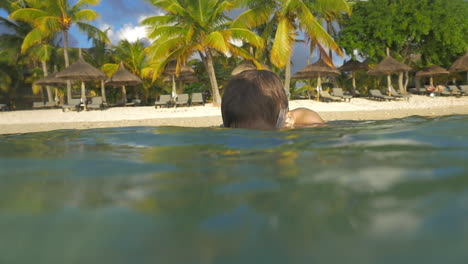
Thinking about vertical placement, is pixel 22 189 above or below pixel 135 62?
below

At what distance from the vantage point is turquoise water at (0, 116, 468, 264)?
0.68 m

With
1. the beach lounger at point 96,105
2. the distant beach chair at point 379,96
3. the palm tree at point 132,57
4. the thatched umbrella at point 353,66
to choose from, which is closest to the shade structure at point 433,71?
the thatched umbrella at point 353,66

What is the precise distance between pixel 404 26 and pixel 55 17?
20.3 meters

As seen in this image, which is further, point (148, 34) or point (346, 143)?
point (148, 34)

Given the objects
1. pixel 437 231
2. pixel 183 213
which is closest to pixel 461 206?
pixel 437 231

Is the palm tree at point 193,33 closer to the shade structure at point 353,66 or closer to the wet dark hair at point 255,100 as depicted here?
the shade structure at point 353,66

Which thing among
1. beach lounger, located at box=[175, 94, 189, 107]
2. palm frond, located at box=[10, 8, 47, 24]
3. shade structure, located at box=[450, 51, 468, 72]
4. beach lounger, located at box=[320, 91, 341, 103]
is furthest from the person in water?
shade structure, located at box=[450, 51, 468, 72]

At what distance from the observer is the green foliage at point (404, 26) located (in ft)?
65.5

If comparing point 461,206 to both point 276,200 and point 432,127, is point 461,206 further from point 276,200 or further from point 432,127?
point 432,127

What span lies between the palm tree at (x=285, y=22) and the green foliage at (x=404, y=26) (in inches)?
294

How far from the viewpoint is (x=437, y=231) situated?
2.42ft

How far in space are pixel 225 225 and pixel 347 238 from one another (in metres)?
0.29

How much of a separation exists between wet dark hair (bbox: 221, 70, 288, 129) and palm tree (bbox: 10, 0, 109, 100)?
17.0 metres

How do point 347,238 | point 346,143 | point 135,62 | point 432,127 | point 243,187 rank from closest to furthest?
1. point 347,238
2. point 243,187
3. point 346,143
4. point 432,127
5. point 135,62
